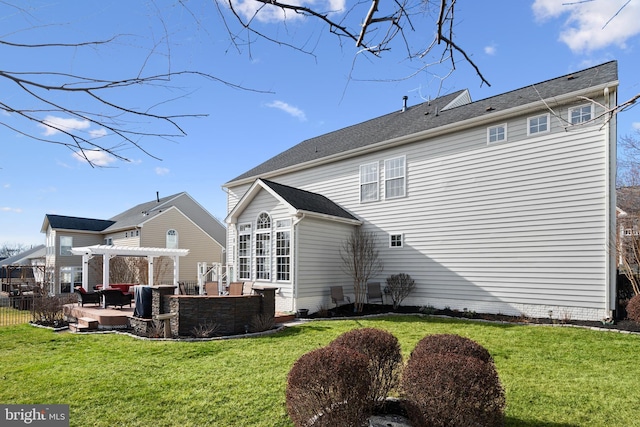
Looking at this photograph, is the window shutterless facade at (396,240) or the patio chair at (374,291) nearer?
the patio chair at (374,291)

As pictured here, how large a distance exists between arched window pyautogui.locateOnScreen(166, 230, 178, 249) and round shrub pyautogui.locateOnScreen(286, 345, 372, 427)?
1009 inches

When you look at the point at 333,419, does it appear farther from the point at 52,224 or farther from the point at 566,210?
the point at 52,224

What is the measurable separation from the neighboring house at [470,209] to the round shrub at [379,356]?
806cm

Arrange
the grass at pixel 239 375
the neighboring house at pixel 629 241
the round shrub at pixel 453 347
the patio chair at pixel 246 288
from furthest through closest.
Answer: the patio chair at pixel 246 288 < the neighboring house at pixel 629 241 < the grass at pixel 239 375 < the round shrub at pixel 453 347

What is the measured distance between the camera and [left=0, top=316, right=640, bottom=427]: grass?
4129 millimetres

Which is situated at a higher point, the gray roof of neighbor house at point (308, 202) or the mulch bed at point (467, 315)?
the gray roof of neighbor house at point (308, 202)

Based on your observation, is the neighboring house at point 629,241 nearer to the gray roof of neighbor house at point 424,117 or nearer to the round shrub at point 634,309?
the round shrub at point 634,309

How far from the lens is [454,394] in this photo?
2947 mm

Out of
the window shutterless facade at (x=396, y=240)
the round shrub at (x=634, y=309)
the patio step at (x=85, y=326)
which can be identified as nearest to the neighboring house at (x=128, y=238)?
the patio step at (x=85, y=326)

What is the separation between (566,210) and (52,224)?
3132 cm

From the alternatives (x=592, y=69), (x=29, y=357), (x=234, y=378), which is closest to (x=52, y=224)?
(x=29, y=357)

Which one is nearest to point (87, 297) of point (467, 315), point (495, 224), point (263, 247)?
point (263, 247)

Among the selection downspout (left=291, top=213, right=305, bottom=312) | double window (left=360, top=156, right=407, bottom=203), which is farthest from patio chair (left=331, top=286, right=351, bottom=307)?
double window (left=360, top=156, right=407, bottom=203)

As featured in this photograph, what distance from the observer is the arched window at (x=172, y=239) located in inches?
1045
